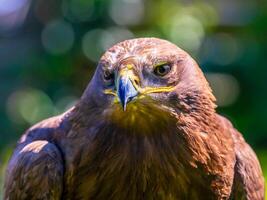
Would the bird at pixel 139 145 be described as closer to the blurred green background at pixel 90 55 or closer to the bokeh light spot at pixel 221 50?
the blurred green background at pixel 90 55

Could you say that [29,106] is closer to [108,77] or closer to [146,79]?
[108,77]

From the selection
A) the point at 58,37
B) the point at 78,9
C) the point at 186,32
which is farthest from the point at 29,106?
the point at 186,32

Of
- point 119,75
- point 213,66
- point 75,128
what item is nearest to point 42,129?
point 75,128

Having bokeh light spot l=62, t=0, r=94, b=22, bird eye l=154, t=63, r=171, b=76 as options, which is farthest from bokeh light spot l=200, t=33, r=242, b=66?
bird eye l=154, t=63, r=171, b=76

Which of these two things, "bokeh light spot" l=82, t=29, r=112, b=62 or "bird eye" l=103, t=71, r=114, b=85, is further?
"bokeh light spot" l=82, t=29, r=112, b=62

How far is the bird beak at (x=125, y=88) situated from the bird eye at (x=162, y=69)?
0.79ft

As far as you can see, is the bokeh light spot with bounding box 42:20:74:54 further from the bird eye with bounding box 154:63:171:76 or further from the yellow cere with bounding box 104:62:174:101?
the yellow cere with bounding box 104:62:174:101

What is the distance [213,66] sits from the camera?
471 inches

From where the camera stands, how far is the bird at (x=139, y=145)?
24.1ft

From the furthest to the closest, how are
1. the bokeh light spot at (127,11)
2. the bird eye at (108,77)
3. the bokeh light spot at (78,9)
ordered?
the bokeh light spot at (127,11), the bokeh light spot at (78,9), the bird eye at (108,77)

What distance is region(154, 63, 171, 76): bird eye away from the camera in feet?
24.0

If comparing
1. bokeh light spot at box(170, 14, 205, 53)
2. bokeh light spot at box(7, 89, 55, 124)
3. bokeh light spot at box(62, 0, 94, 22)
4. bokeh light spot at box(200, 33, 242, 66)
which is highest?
bokeh light spot at box(62, 0, 94, 22)

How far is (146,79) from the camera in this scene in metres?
7.26

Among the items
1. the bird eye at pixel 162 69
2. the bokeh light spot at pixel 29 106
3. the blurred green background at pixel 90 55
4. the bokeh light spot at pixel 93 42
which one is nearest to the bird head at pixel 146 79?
the bird eye at pixel 162 69
